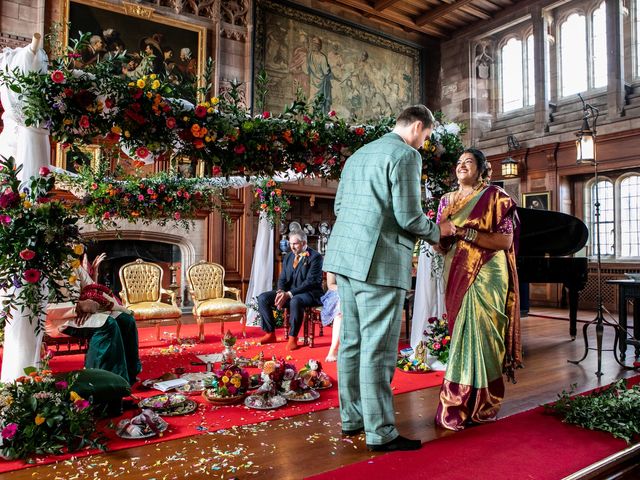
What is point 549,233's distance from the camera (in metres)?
5.67

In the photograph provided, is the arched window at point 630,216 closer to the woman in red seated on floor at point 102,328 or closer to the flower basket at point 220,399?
the flower basket at point 220,399

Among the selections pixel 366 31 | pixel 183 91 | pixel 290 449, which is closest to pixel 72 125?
pixel 183 91

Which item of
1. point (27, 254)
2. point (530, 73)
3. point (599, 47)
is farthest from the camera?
point (530, 73)

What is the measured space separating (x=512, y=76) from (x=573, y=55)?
1619 mm

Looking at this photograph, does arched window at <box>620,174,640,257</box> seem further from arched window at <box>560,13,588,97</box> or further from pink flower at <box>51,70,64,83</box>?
pink flower at <box>51,70,64,83</box>

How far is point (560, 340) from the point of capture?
20.4ft

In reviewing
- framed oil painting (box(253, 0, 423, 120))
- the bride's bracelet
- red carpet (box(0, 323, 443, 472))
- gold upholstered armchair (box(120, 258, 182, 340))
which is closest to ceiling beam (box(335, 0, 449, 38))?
framed oil painting (box(253, 0, 423, 120))

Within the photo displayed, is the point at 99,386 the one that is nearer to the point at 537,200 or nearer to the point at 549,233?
the point at 549,233

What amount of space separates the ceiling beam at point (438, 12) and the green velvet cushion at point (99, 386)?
36.7 ft

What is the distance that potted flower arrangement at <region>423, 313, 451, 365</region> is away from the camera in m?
4.65

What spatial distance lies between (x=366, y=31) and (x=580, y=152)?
720 centimetres

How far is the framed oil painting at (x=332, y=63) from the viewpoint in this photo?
34.6ft

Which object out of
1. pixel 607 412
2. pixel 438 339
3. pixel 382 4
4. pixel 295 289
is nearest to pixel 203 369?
pixel 295 289

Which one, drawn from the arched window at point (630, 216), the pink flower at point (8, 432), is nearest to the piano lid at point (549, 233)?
the arched window at point (630, 216)
